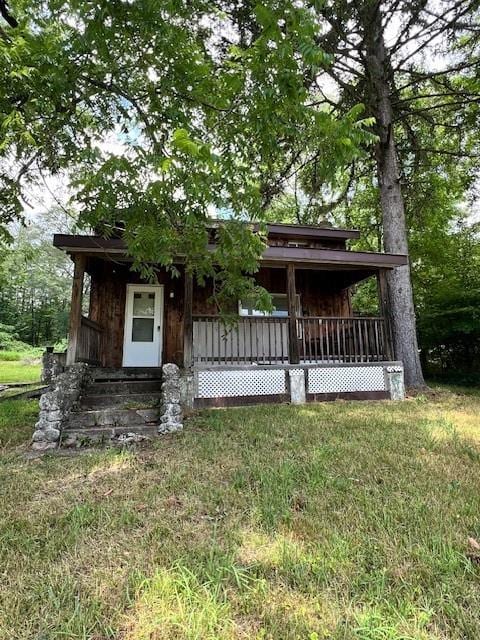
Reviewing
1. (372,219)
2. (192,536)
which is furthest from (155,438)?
(372,219)

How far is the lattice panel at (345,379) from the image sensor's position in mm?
7469

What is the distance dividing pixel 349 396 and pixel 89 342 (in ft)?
18.1

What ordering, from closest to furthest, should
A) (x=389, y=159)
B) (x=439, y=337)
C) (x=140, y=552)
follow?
1. (x=140, y=552)
2. (x=389, y=159)
3. (x=439, y=337)

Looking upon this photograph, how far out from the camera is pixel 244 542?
2285mm

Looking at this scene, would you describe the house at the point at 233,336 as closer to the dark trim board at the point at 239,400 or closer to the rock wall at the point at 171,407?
the dark trim board at the point at 239,400

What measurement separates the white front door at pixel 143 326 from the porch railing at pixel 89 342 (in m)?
0.65


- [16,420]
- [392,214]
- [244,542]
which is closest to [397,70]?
[392,214]

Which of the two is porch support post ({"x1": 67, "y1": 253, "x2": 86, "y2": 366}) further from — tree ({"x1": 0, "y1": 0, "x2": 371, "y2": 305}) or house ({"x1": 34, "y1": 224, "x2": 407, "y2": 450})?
tree ({"x1": 0, "y1": 0, "x2": 371, "y2": 305})

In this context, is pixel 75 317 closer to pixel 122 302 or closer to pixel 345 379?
pixel 122 302

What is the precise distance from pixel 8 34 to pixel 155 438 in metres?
4.93

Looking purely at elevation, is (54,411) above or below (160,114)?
below

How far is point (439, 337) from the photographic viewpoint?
1120 centimetres

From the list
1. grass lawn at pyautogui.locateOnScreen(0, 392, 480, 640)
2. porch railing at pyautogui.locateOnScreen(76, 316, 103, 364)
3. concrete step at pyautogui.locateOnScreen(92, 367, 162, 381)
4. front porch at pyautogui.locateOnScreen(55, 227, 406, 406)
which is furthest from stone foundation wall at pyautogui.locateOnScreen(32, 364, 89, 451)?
concrete step at pyautogui.locateOnScreen(92, 367, 162, 381)

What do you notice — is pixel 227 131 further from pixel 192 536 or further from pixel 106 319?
pixel 106 319
